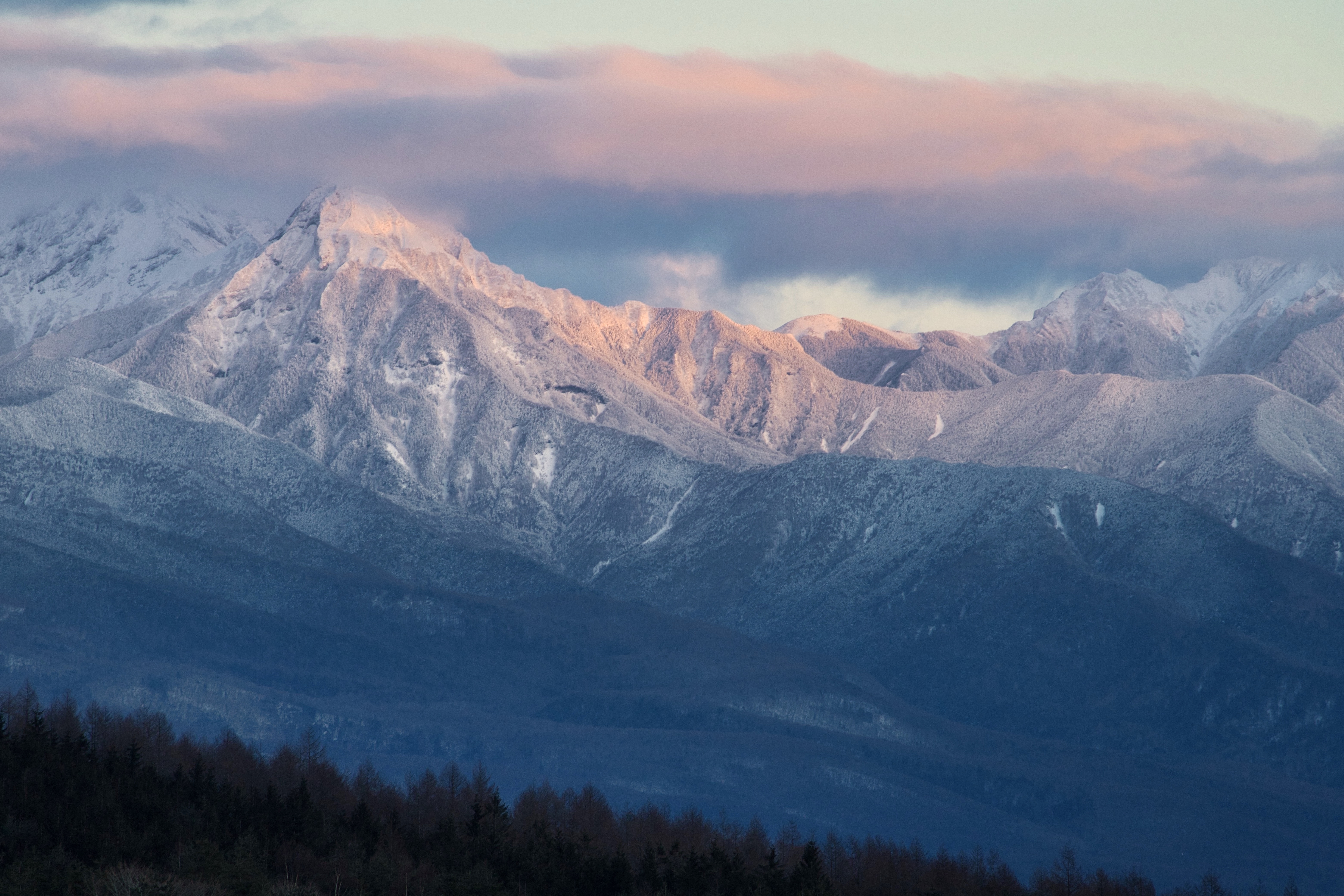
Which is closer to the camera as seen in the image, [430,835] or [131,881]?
[131,881]

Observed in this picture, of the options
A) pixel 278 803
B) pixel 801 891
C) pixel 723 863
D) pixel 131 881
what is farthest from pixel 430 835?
pixel 131 881

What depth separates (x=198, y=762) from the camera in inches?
7569

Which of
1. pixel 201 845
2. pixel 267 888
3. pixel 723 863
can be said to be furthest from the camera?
pixel 723 863

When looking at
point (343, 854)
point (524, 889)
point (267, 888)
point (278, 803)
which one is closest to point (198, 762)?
point (278, 803)

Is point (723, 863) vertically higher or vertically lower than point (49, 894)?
lower

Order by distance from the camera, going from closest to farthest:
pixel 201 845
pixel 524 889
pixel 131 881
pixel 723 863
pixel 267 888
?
1. pixel 131 881
2. pixel 267 888
3. pixel 201 845
4. pixel 524 889
5. pixel 723 863

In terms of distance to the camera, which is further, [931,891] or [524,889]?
[931,891]

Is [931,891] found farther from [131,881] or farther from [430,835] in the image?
[131,881]

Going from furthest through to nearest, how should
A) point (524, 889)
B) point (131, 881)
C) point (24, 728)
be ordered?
point (24, 728), point (524, 889), point (131, 881)

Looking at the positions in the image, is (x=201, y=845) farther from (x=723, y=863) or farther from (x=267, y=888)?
(x=723, y=863)

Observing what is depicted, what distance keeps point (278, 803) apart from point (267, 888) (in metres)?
49.8

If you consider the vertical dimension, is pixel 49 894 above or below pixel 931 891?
above

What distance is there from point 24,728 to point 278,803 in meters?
29.2

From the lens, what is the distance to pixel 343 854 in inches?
6727
